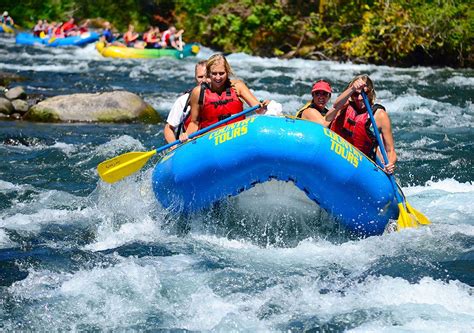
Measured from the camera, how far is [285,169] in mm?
4965

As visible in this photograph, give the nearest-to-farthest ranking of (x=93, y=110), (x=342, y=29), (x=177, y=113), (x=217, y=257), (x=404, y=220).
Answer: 1. (x=217, y=257)
2. (x=404, y=220)
3. (x=177, y=113)
4. (x=93, y=110)
5. (x=342, y=29)

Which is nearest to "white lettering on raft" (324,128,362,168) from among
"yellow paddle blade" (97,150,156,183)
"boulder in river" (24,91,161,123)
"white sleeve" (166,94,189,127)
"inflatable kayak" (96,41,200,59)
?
"yellow paddle blade" (97,150,156,183)

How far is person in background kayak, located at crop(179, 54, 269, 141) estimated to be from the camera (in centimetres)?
571

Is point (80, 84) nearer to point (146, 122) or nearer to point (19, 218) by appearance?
point (146, 122)

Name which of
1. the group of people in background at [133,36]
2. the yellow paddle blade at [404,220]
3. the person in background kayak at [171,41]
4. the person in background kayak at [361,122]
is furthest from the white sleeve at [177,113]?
the person in background kayak at [171,41]

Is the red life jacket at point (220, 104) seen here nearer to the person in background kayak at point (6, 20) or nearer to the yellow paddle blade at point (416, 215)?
the yellow paddle blade at point (416, 215)

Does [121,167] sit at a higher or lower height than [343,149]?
lower

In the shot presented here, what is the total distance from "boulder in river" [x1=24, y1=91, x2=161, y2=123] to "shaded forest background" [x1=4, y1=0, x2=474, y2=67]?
24.8 ft

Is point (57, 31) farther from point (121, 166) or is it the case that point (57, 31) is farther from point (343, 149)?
point (343, 149)

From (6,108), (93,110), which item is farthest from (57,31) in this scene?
(93,110)

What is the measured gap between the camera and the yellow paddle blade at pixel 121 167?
573cm

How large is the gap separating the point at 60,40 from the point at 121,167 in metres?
17.4

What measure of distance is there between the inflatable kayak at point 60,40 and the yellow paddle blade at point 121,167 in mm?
16464

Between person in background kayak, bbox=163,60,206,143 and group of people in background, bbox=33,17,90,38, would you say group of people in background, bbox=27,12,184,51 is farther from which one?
person in background kayak, bbox=163,60,206,143
